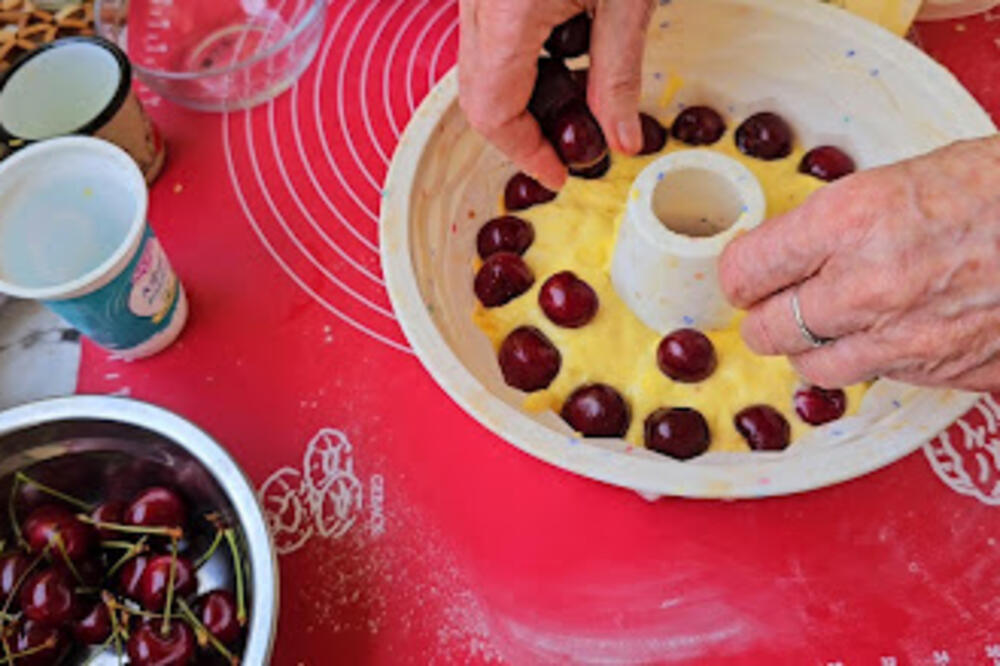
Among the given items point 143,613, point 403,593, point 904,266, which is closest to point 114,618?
point 143,613

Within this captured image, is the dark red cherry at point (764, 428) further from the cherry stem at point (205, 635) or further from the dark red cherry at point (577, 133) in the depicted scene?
the cherry stem at point (205, 635)

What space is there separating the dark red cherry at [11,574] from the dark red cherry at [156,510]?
0.34 feet

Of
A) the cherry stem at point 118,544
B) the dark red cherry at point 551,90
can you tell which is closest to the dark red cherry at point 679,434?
the dark red cherry at point 551,90

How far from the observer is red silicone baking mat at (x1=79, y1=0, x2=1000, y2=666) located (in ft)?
3.11

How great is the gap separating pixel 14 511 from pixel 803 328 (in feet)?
2.70

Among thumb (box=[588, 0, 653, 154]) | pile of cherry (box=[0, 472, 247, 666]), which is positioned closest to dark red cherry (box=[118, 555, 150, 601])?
pile of cherry (box=[0, 472, 247, 666])

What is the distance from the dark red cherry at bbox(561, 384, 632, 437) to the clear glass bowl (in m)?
0.66

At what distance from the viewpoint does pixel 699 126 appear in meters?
1.16

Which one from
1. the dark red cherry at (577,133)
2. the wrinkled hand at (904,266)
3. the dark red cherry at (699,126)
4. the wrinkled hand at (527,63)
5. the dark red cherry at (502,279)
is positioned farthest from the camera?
the dark red cherry at (699,126)

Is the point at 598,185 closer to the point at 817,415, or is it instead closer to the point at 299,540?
the point at 817,415

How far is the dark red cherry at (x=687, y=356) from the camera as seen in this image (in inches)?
38.5

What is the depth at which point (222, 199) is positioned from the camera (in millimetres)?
1238

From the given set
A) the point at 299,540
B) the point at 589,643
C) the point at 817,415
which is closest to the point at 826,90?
the point at 817,415

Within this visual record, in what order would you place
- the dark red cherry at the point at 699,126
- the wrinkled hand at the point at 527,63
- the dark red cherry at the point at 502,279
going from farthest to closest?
the dark red cherry at the point at 699,126 < the dark red cherry at the point at 502,279 < the wrinkled hand at the point at 527,63
